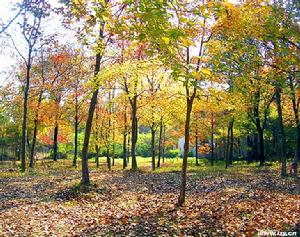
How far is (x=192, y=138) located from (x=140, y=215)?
3228 centimetres

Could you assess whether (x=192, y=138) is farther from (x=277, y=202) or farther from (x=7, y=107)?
(x=277, y=202)

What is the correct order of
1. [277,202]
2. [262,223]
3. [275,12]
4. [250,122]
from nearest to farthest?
[262,223], [275,12], [277,202], [250,122]

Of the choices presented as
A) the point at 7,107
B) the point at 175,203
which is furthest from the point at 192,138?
the point at 175,203

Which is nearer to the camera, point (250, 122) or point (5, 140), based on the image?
point (250, 122)

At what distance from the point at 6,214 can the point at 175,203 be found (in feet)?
19.2

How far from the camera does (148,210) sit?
460 inches

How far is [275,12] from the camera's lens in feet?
35.3

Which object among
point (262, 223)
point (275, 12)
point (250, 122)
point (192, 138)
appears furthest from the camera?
point (192, 138)

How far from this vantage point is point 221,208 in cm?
1143

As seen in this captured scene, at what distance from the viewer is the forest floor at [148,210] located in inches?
356

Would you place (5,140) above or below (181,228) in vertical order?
above

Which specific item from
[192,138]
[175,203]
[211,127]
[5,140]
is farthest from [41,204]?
[5,140]

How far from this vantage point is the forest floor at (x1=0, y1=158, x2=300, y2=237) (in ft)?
29.7

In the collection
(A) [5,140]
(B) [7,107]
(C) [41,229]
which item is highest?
(B) [7,107]
